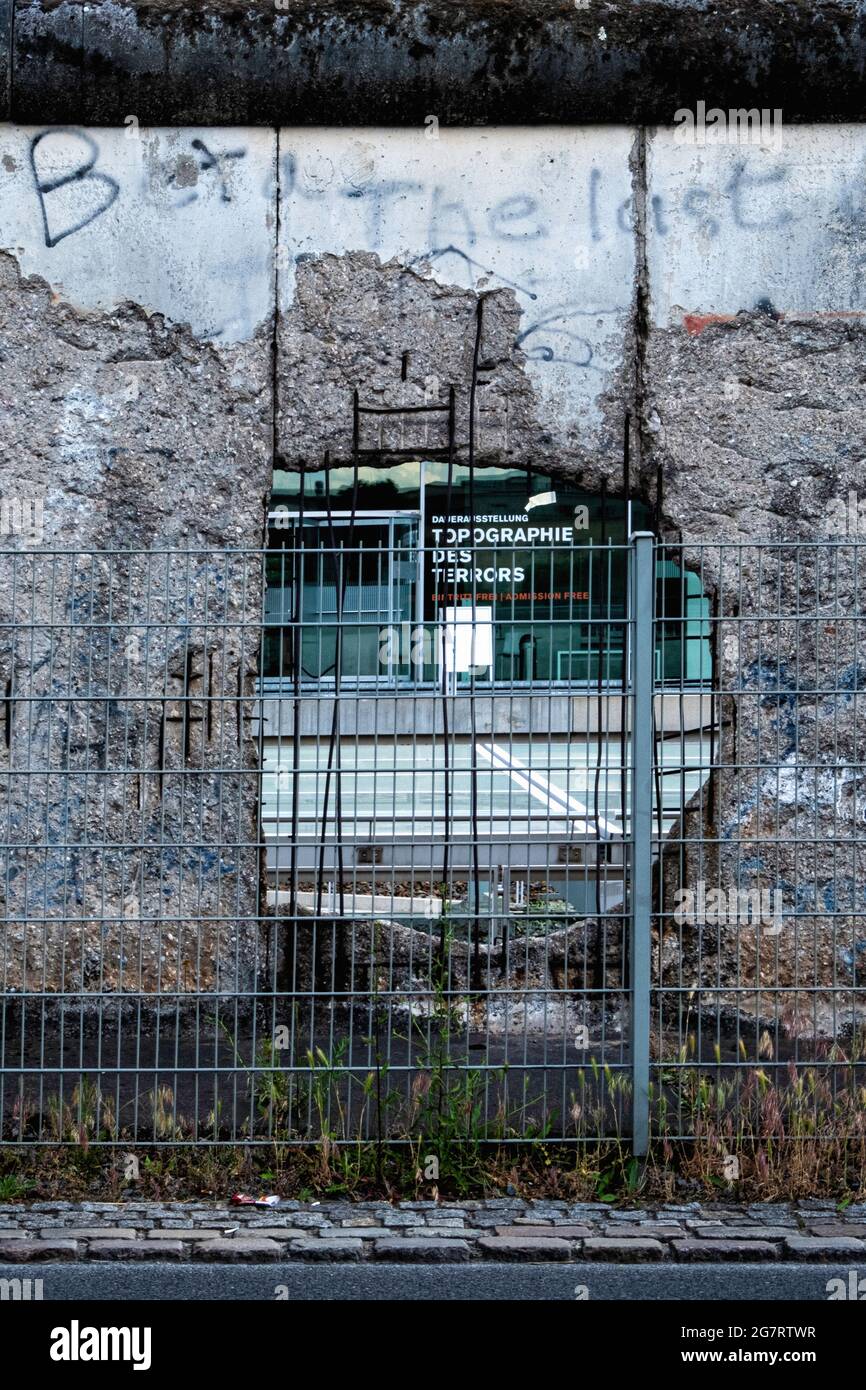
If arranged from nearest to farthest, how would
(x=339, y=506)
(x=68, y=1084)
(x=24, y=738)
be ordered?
(x=68, y=1084), (x=24, y=738), (x=339, y=506)

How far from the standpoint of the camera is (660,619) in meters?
5.05

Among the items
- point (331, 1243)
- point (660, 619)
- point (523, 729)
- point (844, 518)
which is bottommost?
point (331, 1243)

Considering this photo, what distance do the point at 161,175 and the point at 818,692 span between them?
12.9ft

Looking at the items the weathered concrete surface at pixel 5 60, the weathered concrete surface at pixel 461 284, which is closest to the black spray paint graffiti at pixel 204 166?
the weathered concrete surface at pixel 461 284

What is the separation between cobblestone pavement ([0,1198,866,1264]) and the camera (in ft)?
13.9

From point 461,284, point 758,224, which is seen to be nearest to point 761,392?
point 758,224

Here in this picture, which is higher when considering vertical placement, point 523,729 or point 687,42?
point 687,42

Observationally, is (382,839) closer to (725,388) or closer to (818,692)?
(818,692)

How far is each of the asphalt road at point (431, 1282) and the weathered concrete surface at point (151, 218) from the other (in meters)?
4.21

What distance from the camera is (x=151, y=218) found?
6957 millimetres

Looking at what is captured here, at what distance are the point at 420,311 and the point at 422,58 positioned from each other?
1.12 m

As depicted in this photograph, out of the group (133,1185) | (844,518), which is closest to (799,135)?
(844,518)

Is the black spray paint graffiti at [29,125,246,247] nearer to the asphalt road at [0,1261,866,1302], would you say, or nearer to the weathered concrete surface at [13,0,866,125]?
the weathered concrete surface at [13,0,866,125]

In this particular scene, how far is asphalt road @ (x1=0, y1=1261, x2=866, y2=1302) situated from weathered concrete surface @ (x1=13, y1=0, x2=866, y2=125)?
4.98 m
